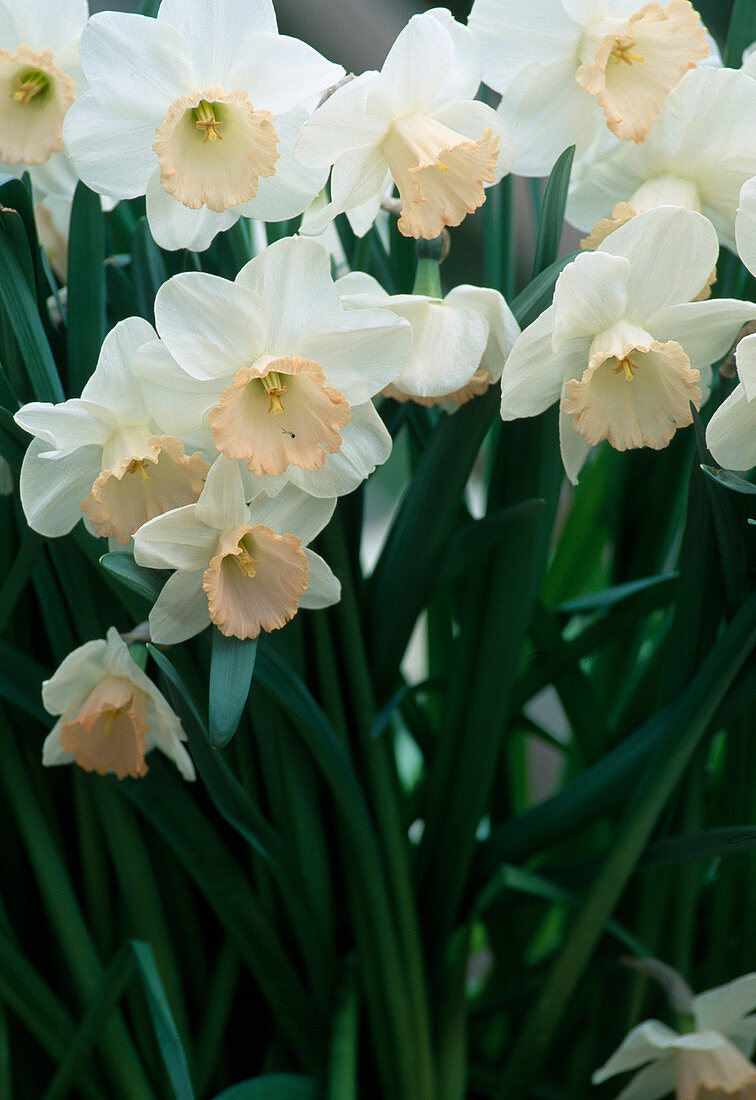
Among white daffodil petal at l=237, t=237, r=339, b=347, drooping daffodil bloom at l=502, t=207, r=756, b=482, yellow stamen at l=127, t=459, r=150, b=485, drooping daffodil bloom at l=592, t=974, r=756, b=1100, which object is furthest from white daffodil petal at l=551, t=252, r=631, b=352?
drooping daffodil bloom at l=592, t=974, r=756, b=1100

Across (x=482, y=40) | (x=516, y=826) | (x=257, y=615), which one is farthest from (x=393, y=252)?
(x=516, y=826)

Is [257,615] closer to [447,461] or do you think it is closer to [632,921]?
[447,461]

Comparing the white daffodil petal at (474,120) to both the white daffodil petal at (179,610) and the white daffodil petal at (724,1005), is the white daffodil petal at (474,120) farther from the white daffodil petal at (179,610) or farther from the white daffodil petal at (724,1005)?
the white daffodil petal at (724,1005)

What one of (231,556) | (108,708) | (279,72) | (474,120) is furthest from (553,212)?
(108,708)

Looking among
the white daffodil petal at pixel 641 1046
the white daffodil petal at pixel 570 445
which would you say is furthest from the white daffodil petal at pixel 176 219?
the white daffodil petal at pixel 641 1046

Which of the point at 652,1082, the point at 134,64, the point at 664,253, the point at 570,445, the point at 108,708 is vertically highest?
the point at 134,64

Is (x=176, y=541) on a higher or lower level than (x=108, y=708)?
higher

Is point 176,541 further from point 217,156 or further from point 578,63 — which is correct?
point 578,63
